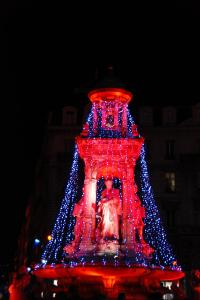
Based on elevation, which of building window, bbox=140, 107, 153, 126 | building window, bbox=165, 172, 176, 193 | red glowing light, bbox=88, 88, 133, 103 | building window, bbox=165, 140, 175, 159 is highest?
building window, bbox=140, 107, 153, 126

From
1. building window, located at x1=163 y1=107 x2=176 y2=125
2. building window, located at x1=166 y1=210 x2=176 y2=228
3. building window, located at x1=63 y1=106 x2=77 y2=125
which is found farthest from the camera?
building window, located at x1=63 y1=106 x2=77 y2=125

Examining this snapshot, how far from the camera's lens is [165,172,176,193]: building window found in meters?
59.5

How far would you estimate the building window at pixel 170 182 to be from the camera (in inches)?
2343

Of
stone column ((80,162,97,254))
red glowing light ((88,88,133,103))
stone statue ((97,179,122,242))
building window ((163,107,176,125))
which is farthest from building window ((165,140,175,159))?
stone statue ((97,179,122,242))

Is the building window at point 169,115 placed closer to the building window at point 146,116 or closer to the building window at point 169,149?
the building window at point 146,116

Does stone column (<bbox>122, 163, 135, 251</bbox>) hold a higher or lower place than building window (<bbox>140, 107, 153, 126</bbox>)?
lower

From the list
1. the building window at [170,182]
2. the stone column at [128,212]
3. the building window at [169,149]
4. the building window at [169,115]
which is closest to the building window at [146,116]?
the building window at [169,115]

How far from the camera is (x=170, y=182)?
59.9m

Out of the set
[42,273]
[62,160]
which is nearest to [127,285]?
[42,273]

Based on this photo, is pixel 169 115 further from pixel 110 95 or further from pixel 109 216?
pixel 109 216

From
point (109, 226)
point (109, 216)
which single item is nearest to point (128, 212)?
point (109, 216)

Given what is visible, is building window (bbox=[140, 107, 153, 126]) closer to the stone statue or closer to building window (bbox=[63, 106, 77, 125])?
building window (bbox=[63, 106, 77, 125])

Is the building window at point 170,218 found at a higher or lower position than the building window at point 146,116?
lower

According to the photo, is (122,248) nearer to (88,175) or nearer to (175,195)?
(88,175)
